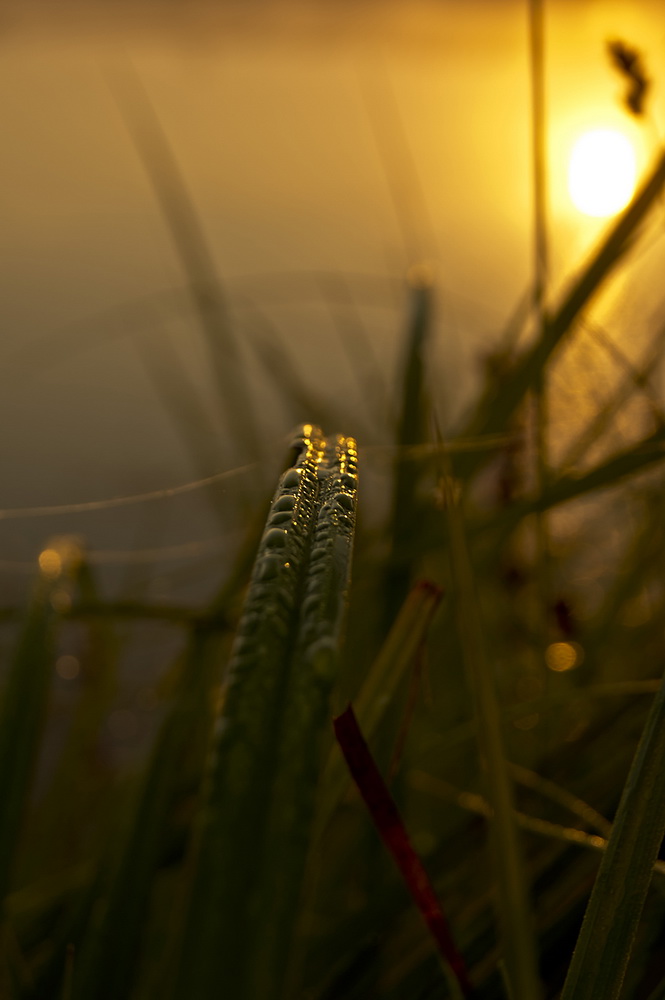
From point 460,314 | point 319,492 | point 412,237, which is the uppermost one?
point 412,237

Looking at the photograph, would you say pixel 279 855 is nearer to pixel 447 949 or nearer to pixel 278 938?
pixel 278 938

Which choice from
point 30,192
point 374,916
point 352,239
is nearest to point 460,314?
point 352,239

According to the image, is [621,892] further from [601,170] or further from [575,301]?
[601,170]

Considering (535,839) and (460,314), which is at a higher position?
(460,314)

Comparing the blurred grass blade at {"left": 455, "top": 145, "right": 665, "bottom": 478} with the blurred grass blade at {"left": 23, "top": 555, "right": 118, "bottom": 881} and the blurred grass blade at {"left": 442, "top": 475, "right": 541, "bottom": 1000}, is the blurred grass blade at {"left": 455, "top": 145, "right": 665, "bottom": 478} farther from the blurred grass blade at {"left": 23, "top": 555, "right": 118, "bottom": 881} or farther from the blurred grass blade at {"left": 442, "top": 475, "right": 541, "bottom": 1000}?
the blurred grass blade at {"left": 23, "top": 555, "right": 118, "bottom": 881}

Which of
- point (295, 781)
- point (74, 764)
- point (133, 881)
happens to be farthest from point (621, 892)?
point (74, 764)

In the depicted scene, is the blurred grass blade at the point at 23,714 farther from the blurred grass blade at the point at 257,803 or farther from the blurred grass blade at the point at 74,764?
the blurred grass blade at the point at 74,764
